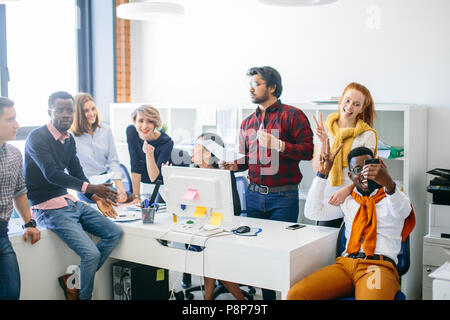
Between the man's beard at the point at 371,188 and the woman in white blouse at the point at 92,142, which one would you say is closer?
the man's beard at the point at 371,188

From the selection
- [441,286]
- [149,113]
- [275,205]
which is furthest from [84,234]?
[441,286]

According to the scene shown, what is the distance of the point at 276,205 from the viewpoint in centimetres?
326

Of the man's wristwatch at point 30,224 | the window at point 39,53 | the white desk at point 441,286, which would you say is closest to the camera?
the white desk at point 441,286

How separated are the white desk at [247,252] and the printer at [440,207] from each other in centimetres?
94

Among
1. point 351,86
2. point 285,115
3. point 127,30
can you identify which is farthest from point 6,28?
point 351,86

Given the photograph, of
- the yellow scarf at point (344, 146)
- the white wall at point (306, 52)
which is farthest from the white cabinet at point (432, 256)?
the yellow scarf at point (344, 146)

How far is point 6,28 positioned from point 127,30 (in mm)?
1281

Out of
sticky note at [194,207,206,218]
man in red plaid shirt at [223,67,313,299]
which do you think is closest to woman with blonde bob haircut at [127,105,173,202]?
man in red plaid shirt at [223,67,313,299]

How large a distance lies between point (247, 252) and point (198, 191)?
439 mm

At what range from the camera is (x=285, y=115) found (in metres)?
3.27

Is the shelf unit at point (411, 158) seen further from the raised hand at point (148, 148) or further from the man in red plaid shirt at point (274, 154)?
the raised hand at point (148, 148)

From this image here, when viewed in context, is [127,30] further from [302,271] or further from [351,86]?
[302,271]

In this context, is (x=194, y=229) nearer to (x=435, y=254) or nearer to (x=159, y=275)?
(x=159, y=275)

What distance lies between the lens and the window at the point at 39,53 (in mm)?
4668
